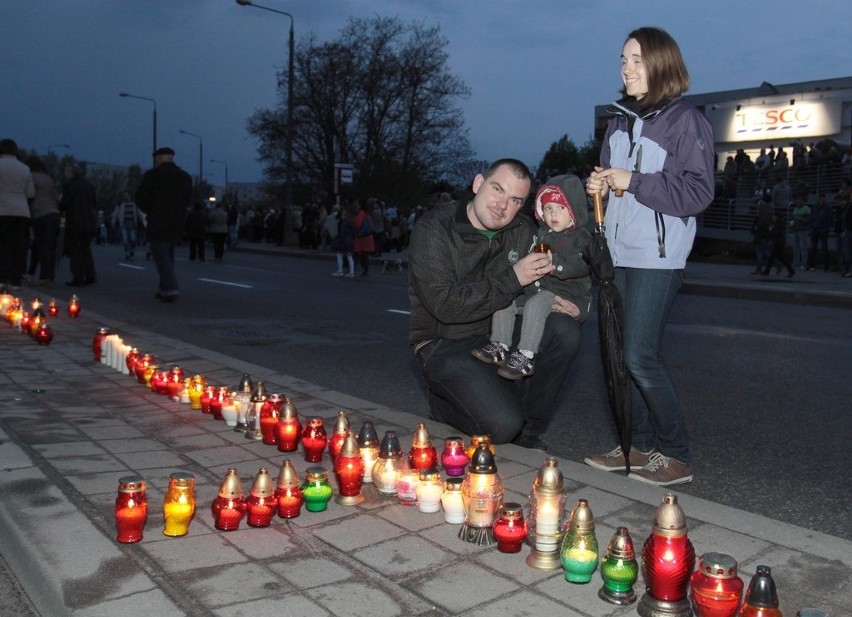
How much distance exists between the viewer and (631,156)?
165 inches

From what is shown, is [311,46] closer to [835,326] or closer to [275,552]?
[835,326]

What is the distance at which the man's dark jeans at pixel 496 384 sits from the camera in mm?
4566

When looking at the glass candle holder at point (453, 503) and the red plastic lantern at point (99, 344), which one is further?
the red plastic lantern at point (99, 344)

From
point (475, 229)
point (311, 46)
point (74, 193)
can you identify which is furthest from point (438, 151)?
point (475, 229)

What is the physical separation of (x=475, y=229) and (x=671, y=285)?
1078 mm

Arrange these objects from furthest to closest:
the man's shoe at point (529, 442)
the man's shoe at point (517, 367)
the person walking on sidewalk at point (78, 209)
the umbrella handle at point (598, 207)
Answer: the person walking on sidewalk at point (78, 209) → the man's shoe at point (529, 442) → the man's shoe at point (517, 367) → the umbrella handle at point (598, 207)

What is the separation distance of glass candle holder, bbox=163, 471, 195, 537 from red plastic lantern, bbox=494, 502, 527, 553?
112 cm

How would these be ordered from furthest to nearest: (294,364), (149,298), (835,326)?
(149,298), (835,326), (294,364)

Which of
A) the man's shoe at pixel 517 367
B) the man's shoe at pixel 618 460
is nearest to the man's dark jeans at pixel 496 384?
the man's shoe at pixel 517 367

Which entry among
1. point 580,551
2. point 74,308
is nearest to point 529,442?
point 580,551

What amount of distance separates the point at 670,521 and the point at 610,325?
1.48 metres

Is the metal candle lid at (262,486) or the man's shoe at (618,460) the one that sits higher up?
the metal candle lid at (262,486)

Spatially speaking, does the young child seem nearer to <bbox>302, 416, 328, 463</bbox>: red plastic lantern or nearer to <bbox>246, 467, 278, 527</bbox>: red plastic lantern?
<bbox>302, 416, 328, 463</bbox>: red plastic lantern

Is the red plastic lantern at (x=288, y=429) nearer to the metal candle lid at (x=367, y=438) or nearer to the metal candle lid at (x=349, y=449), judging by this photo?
the metal candle lid at (x=367, y=438)
